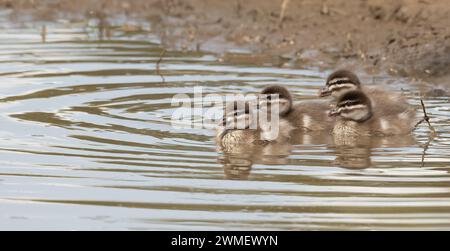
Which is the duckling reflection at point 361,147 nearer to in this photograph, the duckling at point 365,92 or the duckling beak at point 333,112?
the duckling beak at point 333,112

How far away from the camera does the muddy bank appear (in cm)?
1330

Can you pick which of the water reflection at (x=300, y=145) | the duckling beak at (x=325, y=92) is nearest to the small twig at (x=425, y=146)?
the water reflection at (x=300, y=145)

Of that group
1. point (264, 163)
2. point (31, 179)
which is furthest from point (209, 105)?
point (31, 179)

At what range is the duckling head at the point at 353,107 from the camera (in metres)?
10.2

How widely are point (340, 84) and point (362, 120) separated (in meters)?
0.89

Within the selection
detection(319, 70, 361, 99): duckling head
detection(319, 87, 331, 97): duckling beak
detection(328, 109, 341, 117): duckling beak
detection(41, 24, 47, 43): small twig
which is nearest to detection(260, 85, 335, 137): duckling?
detection(328, 109, 341, 117): duckling beak

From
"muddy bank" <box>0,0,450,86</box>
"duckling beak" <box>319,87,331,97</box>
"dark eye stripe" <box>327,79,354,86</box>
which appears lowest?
"duckling beak" <box>319,87,331,97</box>

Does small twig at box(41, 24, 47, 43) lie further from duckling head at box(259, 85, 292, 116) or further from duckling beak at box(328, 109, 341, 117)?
duckling beak at box(328, 109, 341, 117)

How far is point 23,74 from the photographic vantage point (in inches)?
511

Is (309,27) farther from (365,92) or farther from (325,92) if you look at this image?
(365,92)

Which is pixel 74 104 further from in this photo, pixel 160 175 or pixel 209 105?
pixel 160 175

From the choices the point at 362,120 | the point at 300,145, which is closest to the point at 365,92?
the point at 362,120

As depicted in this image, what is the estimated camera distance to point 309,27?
1486 cm
